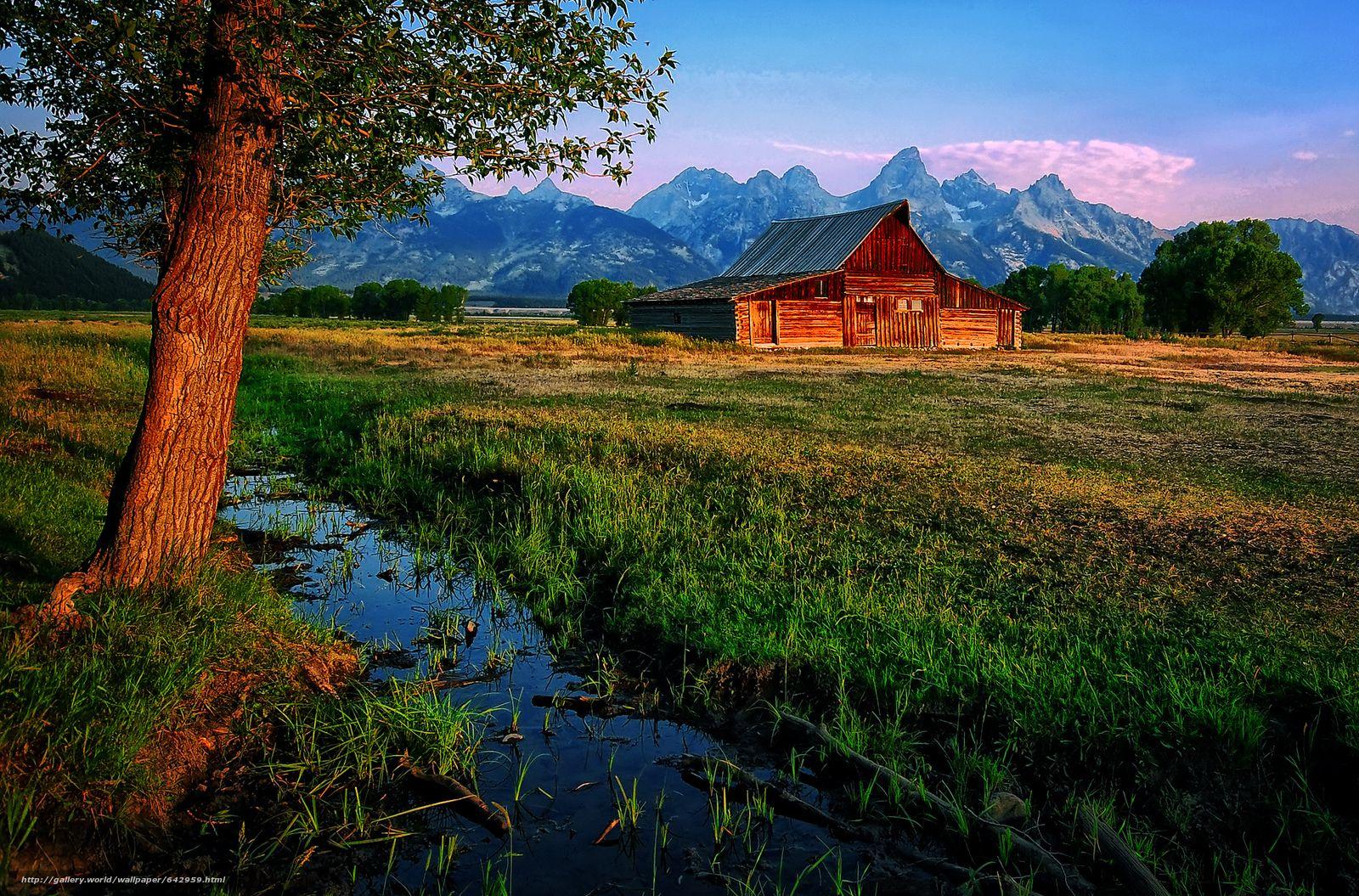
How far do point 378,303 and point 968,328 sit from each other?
114m

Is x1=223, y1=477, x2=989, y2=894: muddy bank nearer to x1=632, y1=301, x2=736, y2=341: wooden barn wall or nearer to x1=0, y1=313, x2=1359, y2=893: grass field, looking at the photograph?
x1=0, y1=313, x2=1359, y2=893: grass field

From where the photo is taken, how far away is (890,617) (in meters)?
6.30

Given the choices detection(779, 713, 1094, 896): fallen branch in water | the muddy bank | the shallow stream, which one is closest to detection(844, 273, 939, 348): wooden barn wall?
the shallow stream

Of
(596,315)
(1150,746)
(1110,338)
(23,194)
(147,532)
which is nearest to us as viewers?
(1150,746)

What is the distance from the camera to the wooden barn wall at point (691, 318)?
4566cm

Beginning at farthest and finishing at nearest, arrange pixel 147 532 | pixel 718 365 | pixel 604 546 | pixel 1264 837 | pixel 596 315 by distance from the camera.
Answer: pixel 596 315 < pixel 718 365 < pixel 604 546 < pixel 147 532 < pixel 1264 837

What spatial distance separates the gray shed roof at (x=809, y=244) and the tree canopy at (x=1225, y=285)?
148 feet

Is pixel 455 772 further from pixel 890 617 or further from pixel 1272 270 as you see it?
pixel 1272 270

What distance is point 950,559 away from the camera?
7.86 metres

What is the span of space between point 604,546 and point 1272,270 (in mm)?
87676

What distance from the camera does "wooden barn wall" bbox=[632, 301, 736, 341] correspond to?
45656mm

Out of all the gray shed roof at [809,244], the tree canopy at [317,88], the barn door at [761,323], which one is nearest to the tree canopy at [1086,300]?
the gray shed roof at [809,244]

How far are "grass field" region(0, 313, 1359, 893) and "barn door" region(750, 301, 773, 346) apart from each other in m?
25.1

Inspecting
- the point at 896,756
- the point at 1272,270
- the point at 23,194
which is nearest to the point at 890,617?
the point at 896,756
